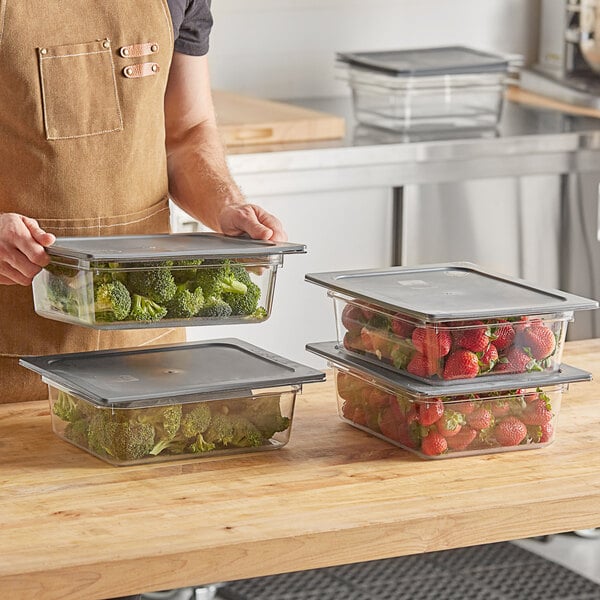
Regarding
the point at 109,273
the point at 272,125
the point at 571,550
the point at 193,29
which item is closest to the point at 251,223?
the point at 109,273

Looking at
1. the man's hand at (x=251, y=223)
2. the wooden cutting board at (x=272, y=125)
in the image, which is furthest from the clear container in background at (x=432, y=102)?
the man's hand at (x=251, y=223)

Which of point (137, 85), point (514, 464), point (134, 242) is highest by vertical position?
point (137, 85)

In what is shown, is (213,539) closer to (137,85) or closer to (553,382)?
(553,382)

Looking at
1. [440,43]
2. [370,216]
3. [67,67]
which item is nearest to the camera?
[67,67]

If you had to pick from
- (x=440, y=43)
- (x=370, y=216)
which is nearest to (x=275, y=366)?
(x=370, y=216)

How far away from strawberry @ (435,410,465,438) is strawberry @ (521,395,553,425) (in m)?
0.08

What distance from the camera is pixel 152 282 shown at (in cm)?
140

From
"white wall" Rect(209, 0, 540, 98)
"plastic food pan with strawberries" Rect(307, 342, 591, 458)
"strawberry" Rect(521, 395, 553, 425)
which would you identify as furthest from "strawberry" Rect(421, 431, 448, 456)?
"white wall" Rect(209, 0, 540, 98)

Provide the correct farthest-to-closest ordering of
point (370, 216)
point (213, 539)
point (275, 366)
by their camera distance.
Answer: point (370, 216) < point (275, 366) < point (213, 539)

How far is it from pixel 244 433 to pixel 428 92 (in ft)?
5.86

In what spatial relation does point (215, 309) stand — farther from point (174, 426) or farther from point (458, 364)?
point (458, 364)

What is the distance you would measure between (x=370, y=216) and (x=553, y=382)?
1.51 metres

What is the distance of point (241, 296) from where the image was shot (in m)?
1.47

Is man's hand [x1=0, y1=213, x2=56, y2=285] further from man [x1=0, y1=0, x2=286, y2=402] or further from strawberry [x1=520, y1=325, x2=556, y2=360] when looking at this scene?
strawberry [x1=520, y1=325, x2=556, y2=360]
